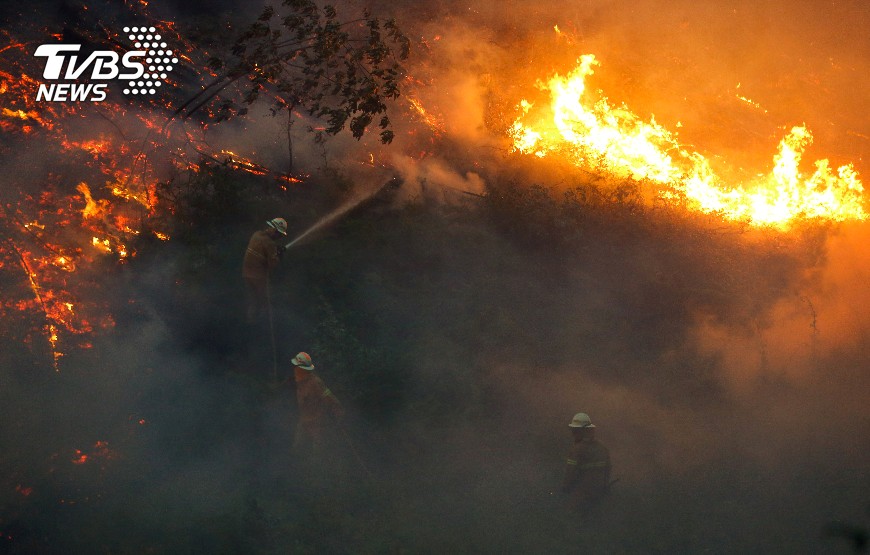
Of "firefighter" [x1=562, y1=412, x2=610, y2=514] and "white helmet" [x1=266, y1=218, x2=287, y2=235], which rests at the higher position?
"white helmet" [x1=266, y1=218, x2=287, y2=235]

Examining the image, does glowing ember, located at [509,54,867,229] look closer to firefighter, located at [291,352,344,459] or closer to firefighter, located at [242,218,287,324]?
firefighter, located at [242,218,287,324]

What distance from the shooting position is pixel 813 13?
18578 millimetres

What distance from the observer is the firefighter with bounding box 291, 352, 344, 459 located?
29.6ft

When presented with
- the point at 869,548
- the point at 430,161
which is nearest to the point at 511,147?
the point at 430,161

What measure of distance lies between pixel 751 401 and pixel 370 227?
7.78 meters

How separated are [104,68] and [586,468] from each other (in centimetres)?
1093

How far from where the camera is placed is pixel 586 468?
8578 mm

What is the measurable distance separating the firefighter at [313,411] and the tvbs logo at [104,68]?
681 centimetres

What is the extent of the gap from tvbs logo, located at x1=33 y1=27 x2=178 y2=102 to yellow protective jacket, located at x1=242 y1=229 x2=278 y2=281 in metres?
4.65

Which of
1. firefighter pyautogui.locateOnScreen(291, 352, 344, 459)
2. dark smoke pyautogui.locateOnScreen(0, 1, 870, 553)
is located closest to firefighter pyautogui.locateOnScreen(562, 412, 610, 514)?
dark smoke pyautogui.locateOnScreen(0, 1, 870, 553)

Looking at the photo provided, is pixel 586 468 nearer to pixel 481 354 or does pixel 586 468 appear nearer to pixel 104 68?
pixel 481 354

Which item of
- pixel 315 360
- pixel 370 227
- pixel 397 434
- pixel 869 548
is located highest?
pixel 370 227

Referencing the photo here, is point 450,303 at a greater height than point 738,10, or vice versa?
point 738,10

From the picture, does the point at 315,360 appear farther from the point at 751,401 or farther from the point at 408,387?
the point at 751,401
